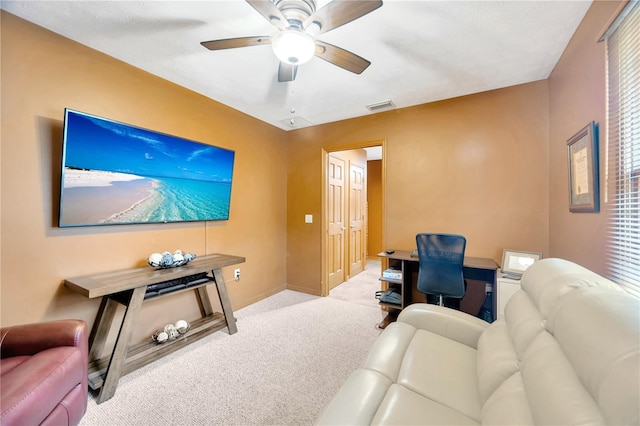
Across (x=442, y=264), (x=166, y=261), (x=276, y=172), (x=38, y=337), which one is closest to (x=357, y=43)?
(x=442, y=264)

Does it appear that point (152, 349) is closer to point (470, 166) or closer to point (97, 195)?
point (97, 195)

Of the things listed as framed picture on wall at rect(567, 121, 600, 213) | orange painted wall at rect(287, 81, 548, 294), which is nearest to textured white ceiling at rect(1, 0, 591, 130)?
orange painted wall at rect(287, 81, 548, 294)

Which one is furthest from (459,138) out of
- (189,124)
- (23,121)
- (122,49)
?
(23,121)

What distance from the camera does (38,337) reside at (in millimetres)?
1435

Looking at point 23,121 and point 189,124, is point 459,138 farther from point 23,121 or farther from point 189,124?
point 23,121

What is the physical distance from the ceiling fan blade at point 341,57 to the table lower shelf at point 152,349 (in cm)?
265

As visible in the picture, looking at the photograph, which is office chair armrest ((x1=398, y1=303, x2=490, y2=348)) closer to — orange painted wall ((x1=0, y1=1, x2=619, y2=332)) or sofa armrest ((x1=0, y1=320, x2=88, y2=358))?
orange painted wall ((x1=0, y1=1, x2=619, y2=332))

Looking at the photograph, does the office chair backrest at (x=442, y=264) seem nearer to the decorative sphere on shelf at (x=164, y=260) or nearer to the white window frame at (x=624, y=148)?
the white window frame at (x=624, y=148)

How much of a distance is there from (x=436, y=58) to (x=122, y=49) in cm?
262

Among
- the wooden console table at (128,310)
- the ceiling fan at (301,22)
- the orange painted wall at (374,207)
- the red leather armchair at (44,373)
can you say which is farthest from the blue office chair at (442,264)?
the orange painted wall at (374,207)

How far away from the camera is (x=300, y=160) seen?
4.02 m

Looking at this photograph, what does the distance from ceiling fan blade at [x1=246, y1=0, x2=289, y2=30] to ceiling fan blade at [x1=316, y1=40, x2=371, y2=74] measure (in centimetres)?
25

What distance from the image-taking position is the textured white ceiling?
64.2 inches

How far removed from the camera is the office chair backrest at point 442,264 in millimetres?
2322
